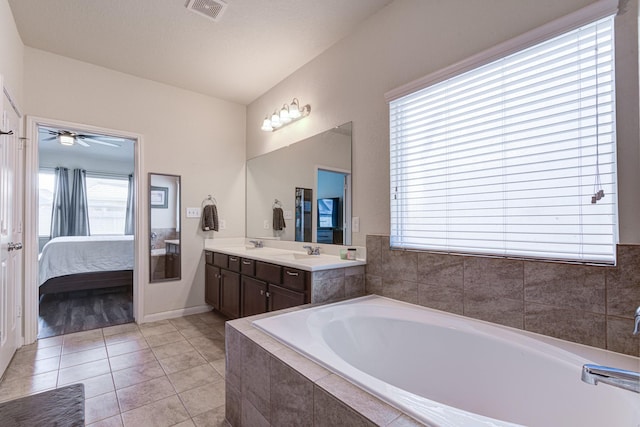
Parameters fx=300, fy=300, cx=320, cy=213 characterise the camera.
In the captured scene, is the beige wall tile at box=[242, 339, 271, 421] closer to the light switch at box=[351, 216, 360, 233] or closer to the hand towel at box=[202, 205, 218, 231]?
the light switch at box=[351, 216, 360, 233]

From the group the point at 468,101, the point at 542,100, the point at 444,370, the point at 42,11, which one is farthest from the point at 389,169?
the point at 42,11

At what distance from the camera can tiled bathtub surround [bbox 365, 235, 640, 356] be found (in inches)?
47.1

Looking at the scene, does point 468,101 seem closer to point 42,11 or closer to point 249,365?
point 249,365

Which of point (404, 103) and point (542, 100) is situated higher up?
point (404, 103)

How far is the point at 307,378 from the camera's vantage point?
1085 mm

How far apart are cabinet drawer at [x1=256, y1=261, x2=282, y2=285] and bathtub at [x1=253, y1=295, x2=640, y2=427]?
592 mm

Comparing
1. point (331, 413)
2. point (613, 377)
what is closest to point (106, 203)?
point (331, 413)

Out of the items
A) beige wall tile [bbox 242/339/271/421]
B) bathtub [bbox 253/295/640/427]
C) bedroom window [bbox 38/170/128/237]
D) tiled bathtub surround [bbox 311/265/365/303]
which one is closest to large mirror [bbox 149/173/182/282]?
tiled bathtub surround [bbox 311/265/365/303]

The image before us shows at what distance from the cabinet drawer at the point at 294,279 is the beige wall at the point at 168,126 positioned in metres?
1.76

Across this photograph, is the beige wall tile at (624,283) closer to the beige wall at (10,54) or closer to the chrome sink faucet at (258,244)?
the chrome sink faucet at (258,244)

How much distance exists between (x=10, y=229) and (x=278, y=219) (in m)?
2.13

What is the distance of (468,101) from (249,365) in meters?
1.83

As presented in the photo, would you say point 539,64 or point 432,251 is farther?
A: point 432,251

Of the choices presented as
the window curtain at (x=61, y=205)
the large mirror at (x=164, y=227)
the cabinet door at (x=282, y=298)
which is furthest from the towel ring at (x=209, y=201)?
the window curtain at (x=61, y=205)
